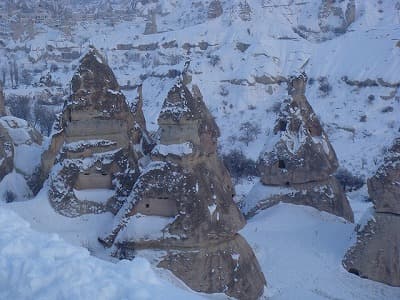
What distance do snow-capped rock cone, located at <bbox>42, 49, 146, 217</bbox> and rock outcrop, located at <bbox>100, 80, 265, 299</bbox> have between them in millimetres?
1755

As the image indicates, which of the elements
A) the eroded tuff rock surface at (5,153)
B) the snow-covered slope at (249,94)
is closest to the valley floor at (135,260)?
the snow-covered slope at (249,94)

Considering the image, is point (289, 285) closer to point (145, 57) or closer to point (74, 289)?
point (74, 289)

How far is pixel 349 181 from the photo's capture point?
85.8 ft

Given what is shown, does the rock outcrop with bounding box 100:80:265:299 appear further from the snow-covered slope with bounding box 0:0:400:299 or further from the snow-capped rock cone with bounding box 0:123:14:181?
the snow-capped rock cone with bounding box 0:123:14:181

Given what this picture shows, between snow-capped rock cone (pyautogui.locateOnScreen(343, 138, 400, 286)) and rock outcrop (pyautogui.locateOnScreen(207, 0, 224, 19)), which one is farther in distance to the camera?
rock outcrop (pyautogui.locateOnScreen(207, 0, 224, 19))

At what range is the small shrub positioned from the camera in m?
25.3

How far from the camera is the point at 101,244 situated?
1223cm

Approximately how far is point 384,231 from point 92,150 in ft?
22.1

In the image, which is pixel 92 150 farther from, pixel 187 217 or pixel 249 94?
pixel 249 94

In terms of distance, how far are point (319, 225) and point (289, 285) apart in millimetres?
3749

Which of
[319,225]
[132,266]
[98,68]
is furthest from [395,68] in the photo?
[132,266]

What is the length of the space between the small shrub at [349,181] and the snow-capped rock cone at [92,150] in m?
14.0

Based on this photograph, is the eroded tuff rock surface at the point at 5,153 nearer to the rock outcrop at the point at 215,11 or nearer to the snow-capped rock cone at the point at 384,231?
the snow-capped rock cone at the point at 384,231

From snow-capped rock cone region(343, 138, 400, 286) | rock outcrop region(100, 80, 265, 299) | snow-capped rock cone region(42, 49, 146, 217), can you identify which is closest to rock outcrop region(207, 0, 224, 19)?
snow-capped rock cone region(42, 49, 146, 217)
